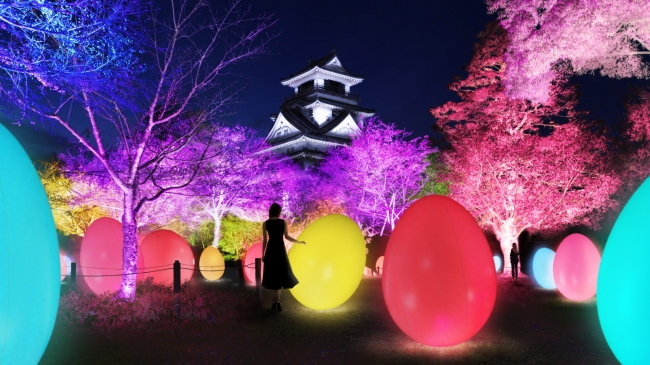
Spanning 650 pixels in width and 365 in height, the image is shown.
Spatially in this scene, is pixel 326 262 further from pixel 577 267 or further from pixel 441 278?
pixel 577 267

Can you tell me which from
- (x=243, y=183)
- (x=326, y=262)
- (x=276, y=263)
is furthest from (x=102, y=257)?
(x=243, y=183)

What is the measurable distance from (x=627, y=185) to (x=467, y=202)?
7277 mm

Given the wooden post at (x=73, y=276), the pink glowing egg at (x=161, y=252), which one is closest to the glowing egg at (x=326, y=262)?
the pink glowing egg at (x=161, y=252)

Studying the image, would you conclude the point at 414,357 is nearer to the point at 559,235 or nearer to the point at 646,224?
the point at 646,224

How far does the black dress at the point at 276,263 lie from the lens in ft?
24.5

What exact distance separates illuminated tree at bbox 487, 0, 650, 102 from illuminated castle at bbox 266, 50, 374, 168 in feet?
100

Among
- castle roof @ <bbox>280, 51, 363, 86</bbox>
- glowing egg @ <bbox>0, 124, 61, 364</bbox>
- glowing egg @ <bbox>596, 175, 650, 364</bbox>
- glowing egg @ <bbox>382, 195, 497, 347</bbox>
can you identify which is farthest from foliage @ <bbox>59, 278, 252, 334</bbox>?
castle roof @ <bbox>280, 51, 363, 86</bbox>

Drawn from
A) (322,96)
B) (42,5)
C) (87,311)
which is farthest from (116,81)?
(322,96)

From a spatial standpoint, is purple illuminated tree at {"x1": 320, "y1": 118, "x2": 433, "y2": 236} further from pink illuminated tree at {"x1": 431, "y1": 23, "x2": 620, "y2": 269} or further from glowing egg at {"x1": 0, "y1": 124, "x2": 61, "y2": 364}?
glowing egg at {"x1": 0, "y1": 124, "x2": 61, "y2": 364}

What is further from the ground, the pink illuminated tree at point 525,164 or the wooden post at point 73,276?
the pink illuminated tree at point 525,164

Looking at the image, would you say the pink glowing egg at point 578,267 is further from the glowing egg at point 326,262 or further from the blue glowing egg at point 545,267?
the glowing egg at point 326,262

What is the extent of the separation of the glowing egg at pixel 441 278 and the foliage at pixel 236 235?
2162cm

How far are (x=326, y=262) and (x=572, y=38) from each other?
7.29 meters

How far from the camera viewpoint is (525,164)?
18438mm
